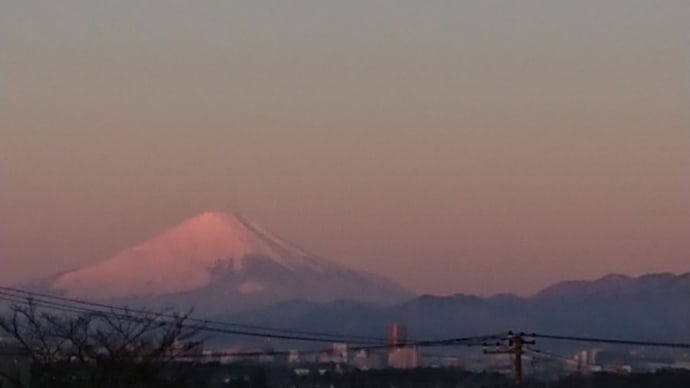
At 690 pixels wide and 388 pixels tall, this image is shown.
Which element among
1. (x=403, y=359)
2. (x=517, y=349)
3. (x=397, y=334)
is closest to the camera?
(x=517, y=349)

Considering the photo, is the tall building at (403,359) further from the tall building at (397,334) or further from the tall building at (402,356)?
the tall building at (397,334)

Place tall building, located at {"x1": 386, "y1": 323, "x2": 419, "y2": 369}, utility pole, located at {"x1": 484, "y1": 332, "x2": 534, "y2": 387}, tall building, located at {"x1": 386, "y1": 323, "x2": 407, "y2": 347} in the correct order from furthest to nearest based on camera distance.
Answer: tall building, located at {"x1": 386, "y1": 323, "x2": 419, "y2": 369}, tall building, located at {"x1": 386, "y1": 323, "x2": 407, "y2": 347}, utility pole, located at {"x1": 484, "y1": 332, "x2": 534, "y2": 387}

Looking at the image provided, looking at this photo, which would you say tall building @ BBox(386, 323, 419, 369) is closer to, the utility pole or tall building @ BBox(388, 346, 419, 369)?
tall building @ BBox(388, 346, 419, 369)

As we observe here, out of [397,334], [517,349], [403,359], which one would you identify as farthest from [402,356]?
[517,349]

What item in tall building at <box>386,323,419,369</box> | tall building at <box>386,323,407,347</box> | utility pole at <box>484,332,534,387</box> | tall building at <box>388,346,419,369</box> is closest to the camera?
utility pole at <box>484,332,534,387</box>

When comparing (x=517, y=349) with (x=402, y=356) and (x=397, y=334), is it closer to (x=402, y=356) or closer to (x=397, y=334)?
(x=397, y=334)

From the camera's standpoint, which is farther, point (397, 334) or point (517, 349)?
point (397, 334)

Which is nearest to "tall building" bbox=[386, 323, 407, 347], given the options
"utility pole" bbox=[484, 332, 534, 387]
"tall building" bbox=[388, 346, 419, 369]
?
"tall building" bbox=[388, 346, 419, 369]

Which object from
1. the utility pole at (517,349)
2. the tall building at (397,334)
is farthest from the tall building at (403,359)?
the utility pole at (517,349)

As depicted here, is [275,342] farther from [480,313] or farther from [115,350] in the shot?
[115,350]

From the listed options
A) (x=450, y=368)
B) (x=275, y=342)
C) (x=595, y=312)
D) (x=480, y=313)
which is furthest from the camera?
(x=595, y=312)

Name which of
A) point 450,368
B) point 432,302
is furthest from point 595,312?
point 450,368
